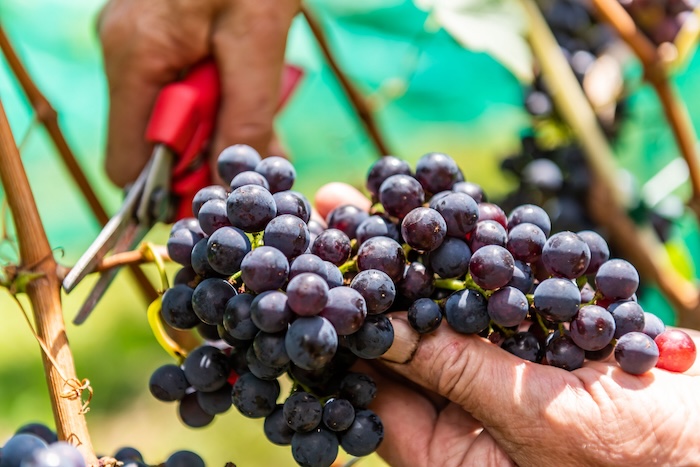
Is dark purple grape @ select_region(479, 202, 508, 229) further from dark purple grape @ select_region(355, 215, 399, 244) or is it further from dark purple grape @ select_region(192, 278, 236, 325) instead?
dark purple grape @ select_region(192, 278, 236, 325)

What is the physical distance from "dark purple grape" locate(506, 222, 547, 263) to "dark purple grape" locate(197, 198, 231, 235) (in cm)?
34

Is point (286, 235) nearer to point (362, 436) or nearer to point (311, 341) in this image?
point (311, 341)

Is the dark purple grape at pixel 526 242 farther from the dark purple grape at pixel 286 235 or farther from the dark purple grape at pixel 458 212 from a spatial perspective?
the dark purple grape at pixel 286 235

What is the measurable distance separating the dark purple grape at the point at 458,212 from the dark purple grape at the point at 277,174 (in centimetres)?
19

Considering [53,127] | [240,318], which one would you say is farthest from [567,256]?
[53,127]

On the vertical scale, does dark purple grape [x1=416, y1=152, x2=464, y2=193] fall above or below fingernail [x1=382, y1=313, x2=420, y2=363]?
above

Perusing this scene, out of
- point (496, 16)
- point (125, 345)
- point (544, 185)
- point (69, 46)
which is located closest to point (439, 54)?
point (544, 185)

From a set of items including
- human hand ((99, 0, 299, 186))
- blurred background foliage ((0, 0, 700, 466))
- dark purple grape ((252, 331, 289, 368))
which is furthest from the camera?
blurred background foliage ((0, 0, 700, 466))

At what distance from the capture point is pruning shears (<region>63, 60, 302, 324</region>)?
1.09 metres

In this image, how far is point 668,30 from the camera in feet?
5.39

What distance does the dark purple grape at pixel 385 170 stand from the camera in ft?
3.18

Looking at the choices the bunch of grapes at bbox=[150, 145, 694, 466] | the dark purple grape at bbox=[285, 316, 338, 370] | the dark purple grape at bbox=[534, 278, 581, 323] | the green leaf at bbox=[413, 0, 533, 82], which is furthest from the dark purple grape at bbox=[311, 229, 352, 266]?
the green leaf at bbox=[413, 0, 533, 82]

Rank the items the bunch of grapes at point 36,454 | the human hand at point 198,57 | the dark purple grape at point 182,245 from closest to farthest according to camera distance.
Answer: the bunch of grapes at point 36,454 < the dark purple grape at point 182,245 < the human hand at point 198,57

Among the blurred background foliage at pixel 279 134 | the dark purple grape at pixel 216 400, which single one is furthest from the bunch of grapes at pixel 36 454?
the blurred background foliage at pixel 279 134
